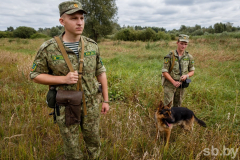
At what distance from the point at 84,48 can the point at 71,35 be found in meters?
0.19

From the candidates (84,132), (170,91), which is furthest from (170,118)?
(84,132)

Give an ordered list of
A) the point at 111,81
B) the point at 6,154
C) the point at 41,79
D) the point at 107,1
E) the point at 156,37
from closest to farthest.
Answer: the point at 41,79 → the point at 6,154 → the point at 111,81 → the point at 107,1 → the point at 156,37

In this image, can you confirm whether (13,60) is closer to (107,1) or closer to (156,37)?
(107,1)

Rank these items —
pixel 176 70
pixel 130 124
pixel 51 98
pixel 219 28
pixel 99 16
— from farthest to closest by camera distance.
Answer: pixel 219 28 < pixel 99 16 < pixel 176 70 < pixel 130 124 < pixel 51 98

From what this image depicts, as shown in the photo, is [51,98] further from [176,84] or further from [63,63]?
[176,84]

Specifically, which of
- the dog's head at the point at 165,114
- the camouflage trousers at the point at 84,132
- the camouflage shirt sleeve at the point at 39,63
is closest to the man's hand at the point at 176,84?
the dog's head at the point at 165,114

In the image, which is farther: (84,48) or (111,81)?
(111,81)

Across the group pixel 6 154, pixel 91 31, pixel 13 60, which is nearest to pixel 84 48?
pixel 6 154

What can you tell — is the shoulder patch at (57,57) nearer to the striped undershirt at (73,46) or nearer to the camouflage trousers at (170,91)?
the striped undershirt at (73,46)

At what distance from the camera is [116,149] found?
207 centimetres

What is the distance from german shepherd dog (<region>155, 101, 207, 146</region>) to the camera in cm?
252

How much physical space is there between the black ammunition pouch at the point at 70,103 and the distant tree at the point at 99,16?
74.9 feet

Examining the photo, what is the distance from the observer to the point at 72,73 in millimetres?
1430

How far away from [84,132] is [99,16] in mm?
24028
